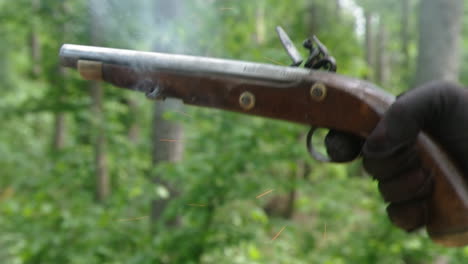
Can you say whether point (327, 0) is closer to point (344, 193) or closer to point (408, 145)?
point (344, 193)

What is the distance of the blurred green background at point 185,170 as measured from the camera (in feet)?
9.64

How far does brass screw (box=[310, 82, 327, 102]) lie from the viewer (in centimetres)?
142

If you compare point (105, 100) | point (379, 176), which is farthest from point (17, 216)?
A: point (379, 176)

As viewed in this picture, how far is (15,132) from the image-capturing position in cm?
963

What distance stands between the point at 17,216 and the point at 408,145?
3.72 metres

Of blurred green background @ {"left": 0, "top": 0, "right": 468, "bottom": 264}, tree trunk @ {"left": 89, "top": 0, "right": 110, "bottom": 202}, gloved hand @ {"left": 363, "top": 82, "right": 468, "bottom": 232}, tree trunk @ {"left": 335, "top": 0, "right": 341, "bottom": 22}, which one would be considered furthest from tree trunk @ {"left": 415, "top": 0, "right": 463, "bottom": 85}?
tree trunk @ {"left": 89, "top": 0, "right": 110, "bottom": 202}

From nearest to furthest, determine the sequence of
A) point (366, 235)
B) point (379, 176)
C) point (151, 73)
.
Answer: point (379, 176) < point (151, 73) < point (366, 235)

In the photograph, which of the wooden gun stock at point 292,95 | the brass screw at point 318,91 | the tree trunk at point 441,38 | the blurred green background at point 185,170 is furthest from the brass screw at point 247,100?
the tree trunk at point 441,38

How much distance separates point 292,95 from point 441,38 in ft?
10.1

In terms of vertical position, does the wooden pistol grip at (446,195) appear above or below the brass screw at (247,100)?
below

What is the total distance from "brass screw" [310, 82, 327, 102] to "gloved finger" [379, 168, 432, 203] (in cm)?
40

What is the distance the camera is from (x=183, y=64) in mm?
1497

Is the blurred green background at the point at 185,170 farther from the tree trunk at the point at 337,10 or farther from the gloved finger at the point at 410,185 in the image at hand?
the gloved finger at the point at 410,185

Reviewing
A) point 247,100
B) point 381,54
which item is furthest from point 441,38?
point 381,54
